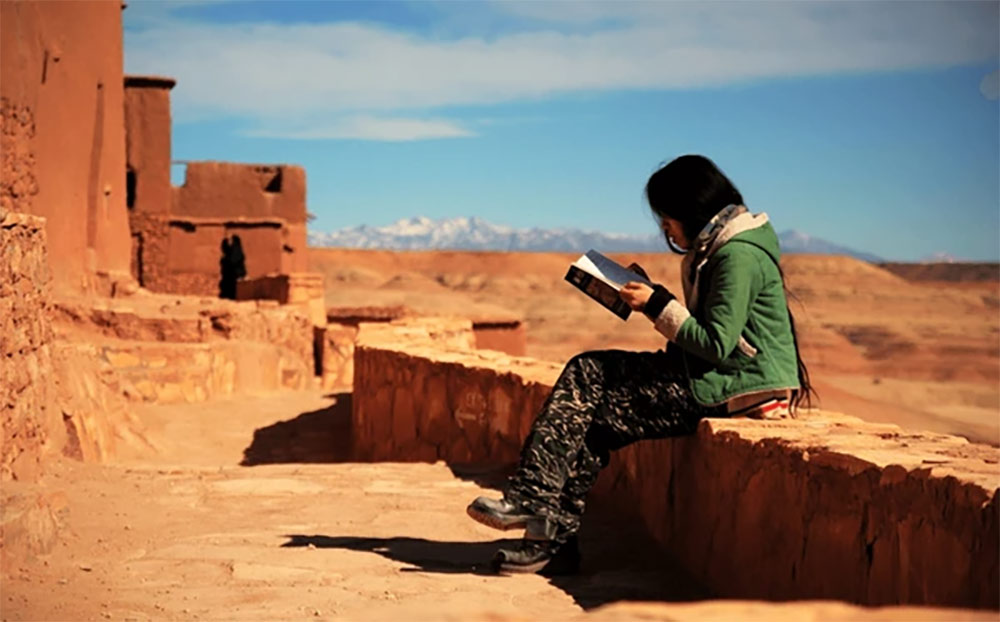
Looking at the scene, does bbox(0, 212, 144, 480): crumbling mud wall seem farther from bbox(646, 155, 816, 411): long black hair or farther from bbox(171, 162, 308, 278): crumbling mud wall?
bbox(171, 162, 308, 278): crumbling mud wall

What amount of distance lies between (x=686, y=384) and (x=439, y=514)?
1.67 m

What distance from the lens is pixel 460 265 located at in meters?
65.4

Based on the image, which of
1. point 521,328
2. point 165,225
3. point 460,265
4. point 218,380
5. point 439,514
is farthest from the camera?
point 460,265

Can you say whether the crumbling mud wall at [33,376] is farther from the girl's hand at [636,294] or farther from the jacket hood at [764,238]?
the jacket hood at [764,238]

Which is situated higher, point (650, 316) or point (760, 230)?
point (760, 230)

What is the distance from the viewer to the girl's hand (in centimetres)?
433

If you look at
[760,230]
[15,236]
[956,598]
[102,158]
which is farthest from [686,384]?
[102,158]

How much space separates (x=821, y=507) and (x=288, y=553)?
211 centimetres

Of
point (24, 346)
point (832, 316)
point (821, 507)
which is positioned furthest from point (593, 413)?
point (832, 316)

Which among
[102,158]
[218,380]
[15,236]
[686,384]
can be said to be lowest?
[218,380]

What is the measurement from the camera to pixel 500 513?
4.29 m

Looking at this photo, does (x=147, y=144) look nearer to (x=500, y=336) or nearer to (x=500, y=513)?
(x=500, y=336)

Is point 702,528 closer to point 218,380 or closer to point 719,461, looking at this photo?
point 719,461

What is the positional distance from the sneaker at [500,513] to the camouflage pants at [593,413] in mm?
28
